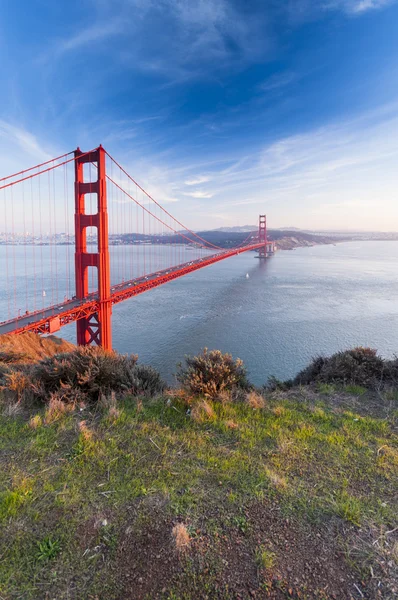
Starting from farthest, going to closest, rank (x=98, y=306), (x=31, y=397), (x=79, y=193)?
(x=79, y=193) < (x=98, y=306) < (x=31, y=397)

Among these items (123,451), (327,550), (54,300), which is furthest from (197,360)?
(54,300)

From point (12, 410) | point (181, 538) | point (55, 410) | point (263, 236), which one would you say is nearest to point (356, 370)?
point (181, 538)

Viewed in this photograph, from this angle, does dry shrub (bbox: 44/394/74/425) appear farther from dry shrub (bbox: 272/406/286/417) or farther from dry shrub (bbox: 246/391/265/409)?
dry shrub (bbox: 272/406/286/417)

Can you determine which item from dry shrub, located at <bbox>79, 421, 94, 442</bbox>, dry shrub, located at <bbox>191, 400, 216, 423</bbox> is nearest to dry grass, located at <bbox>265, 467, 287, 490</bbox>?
dry shrub, located at <bbox>191, 400, 216, 423</bbox>

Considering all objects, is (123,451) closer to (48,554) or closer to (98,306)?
(48,554)

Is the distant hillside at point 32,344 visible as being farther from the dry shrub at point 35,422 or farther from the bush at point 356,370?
the bush at point 356,370

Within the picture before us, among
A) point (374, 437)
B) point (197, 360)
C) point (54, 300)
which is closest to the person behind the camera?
point (374, 437)
